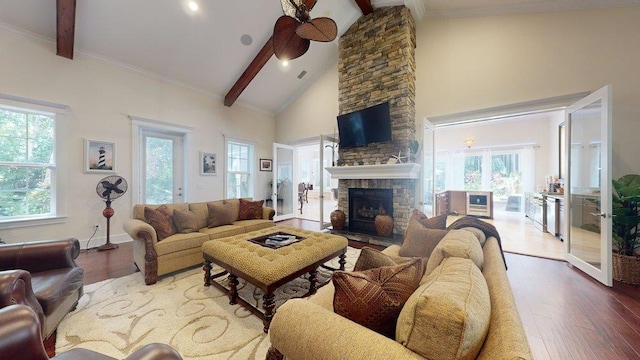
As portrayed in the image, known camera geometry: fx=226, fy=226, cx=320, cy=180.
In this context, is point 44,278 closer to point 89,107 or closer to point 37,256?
point 37,256

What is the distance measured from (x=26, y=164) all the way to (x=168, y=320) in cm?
372

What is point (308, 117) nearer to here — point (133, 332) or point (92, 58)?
point (92, 58)

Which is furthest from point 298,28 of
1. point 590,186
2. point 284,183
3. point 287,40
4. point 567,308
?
point 284,183

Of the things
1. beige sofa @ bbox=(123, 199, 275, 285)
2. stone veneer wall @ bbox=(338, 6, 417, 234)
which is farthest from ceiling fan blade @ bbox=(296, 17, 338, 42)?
beige sofa @ bbox=(123, 199, 275, 285)

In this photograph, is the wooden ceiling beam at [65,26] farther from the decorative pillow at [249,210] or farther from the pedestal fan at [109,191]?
the decorative pillow at [249,210]

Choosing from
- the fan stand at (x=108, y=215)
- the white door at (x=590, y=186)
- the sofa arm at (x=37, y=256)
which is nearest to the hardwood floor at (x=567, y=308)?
the white door at (x=590, y=186)

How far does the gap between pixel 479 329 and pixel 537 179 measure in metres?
8.32

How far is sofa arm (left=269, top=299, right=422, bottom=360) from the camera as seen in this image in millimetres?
748

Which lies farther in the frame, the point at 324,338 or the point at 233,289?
the point at 233,289

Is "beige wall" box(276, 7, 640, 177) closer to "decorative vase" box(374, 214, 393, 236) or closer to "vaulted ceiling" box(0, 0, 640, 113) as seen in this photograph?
"vaulted ceiling" box(0, 0, 640, 113)

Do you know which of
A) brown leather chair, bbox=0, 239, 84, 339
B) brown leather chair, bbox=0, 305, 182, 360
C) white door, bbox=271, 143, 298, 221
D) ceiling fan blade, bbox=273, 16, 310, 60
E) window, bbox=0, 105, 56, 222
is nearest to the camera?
brown leather chair, bbox=0, 305, 182, 360

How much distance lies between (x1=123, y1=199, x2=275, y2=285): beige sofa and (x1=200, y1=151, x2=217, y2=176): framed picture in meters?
2.00

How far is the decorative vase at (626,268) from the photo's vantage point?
8.29ft

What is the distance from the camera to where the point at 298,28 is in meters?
2.27
